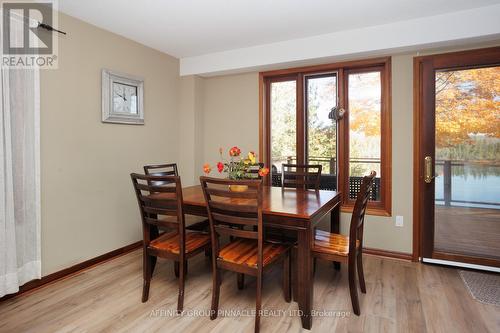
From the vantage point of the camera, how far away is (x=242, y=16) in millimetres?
2746

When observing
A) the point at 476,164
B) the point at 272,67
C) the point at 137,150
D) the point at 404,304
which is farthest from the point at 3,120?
the point at 476,164

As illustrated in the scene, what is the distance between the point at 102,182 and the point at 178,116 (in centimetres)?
148

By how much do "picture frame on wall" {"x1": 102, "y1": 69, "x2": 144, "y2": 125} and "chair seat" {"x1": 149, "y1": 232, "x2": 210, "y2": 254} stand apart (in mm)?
1498

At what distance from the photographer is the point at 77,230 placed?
111 inches

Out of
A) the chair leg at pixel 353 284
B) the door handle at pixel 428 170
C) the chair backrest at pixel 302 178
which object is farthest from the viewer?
the chair backrest at pixel 302 178

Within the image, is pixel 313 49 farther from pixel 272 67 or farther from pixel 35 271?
pixel 35 271

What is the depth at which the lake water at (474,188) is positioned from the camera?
2.76m

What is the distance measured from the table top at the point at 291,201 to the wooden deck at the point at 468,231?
1255 millimetres

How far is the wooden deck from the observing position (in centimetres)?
279

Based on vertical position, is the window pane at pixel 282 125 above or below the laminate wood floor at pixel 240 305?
above

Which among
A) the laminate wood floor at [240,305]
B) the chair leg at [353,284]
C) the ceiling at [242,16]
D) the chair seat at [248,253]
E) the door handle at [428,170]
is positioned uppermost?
Result: the ceiling at [242,16]

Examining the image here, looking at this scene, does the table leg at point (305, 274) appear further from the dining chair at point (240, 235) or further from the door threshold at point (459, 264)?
the door threshold at point (459, 264)

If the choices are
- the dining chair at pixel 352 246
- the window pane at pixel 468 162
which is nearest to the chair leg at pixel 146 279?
the dining chair at pixel 352 246

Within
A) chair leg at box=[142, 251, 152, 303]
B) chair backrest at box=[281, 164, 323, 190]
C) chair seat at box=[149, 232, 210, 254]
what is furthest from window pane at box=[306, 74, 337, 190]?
chair leg at box=[142, 251, 152, 303]
